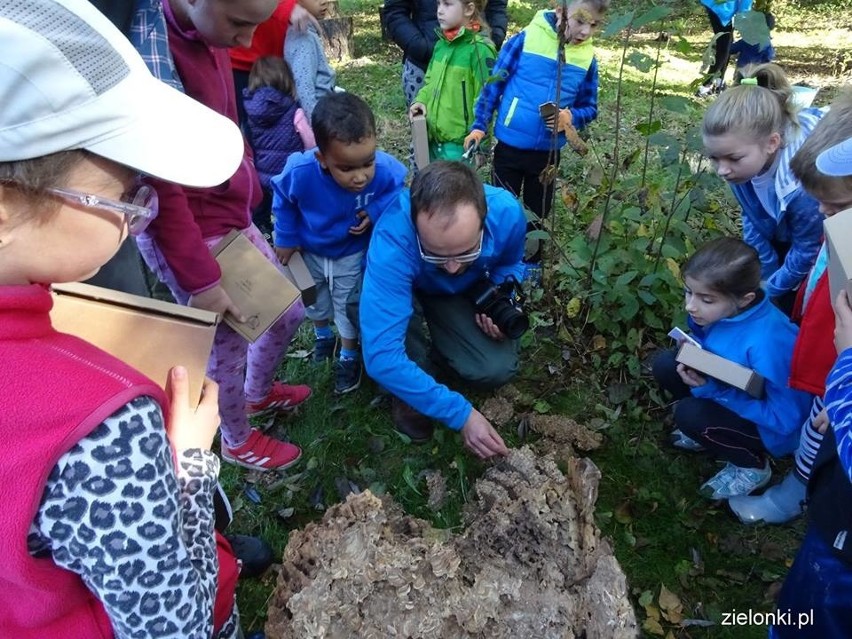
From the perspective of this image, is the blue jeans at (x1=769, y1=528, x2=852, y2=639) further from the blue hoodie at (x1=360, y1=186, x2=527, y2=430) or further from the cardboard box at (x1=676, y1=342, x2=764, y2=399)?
the blue hoodie at (x1=360, y1=186, x2=527, y2=430)

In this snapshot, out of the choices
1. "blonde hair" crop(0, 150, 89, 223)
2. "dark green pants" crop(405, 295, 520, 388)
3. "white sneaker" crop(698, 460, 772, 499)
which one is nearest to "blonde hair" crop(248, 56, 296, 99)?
"dark green pants" crop(405, 295, 520, 388)

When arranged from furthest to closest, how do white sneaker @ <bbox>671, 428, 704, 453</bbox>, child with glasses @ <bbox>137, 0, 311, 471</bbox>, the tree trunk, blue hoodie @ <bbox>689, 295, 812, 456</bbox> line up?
the tree trunk, white sneaker @ <bbox>671, 428, 704, 453</bbox>, blue hoodie @ <bbox>689, 295, 812, 456</bbox>, child with glasses @ <bbox>137, 0, 311, 471</bbox>

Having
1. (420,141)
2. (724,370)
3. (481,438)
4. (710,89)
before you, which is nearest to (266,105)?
(420,141)

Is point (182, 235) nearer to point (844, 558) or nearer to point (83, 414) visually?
point (83, 414)

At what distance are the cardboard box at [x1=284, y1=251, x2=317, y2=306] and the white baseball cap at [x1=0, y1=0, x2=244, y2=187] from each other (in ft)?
6.45

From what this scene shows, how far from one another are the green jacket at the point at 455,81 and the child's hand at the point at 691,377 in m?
2.65

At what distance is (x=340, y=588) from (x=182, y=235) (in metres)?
1.25

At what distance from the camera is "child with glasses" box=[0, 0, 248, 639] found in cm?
85

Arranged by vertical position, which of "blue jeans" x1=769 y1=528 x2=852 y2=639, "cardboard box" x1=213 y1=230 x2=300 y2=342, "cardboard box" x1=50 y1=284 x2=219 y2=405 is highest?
"cardboard box" x1=50 y1=284 x2=219 y2=405

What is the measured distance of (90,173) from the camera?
957mm

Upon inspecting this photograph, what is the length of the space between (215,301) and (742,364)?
2074 millimetres

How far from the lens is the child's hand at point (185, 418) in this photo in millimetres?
1212

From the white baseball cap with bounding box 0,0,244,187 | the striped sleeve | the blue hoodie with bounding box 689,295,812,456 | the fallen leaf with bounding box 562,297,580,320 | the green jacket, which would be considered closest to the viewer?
the white baseball cap with bounding box 0,0,244,187

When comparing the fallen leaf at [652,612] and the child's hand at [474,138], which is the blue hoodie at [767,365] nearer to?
the fallen leaf at [652,612]
